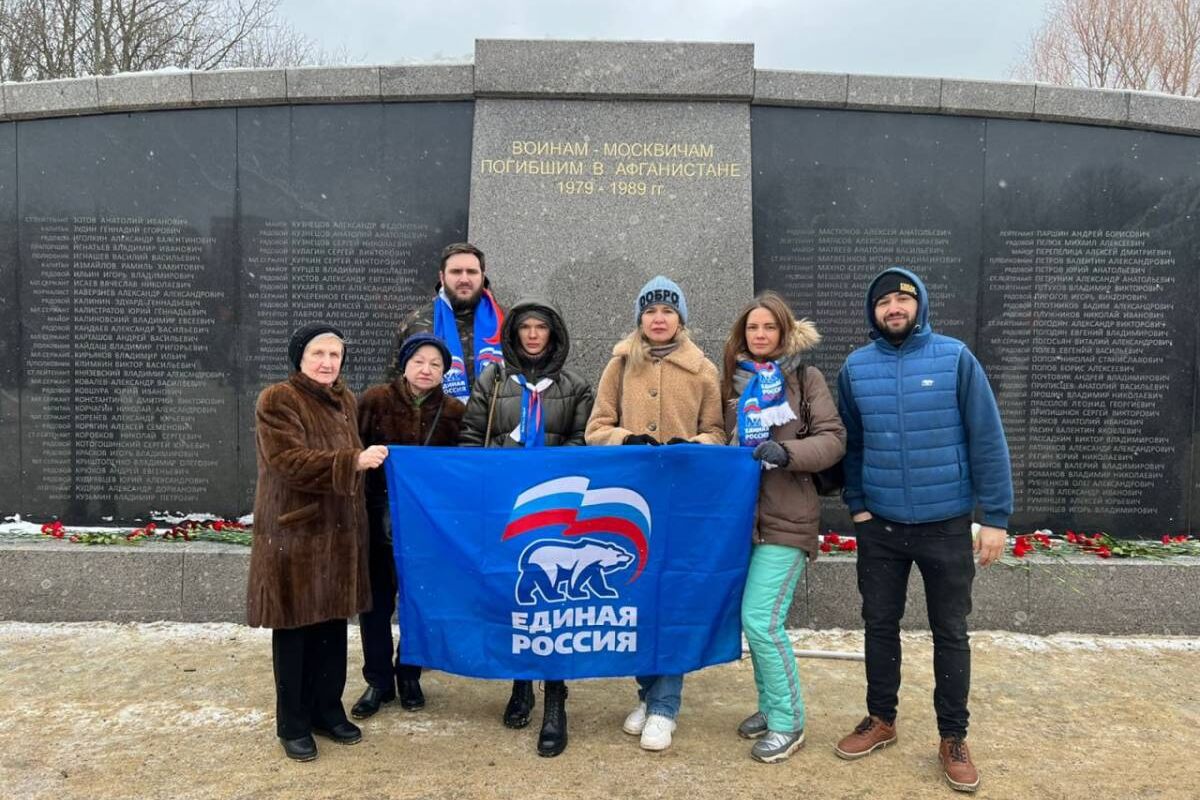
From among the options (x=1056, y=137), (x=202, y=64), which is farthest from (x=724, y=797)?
(x=202, y=64)

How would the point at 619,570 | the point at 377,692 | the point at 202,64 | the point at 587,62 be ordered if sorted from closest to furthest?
the point at 619,570 → the point at 377,692 → the point at 587,62 → the point at 202,64

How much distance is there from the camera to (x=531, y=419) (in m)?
3.77

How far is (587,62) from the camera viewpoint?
563cm

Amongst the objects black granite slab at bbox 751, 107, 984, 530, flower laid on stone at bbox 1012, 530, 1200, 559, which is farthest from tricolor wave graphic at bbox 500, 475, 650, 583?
flower laid on stone at bbox 1012, 530, 1200, 559

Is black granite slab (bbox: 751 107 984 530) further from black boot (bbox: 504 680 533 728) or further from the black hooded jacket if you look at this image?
black boot (bbox: 504 680 533 728)

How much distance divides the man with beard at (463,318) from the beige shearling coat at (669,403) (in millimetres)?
1196

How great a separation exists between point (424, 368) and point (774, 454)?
66.1 inches

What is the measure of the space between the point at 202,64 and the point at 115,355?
14.6 metres

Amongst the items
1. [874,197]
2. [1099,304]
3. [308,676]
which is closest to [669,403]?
[308,676]

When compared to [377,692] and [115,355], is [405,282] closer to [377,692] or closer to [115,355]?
[115,355]

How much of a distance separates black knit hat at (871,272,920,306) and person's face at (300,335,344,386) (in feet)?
7.98

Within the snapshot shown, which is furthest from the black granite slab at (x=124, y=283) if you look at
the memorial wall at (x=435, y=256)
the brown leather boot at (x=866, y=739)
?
the brown leather boot at (x=866, y=739)

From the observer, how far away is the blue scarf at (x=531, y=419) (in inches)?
148

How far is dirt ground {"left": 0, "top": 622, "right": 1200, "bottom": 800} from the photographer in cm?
335
